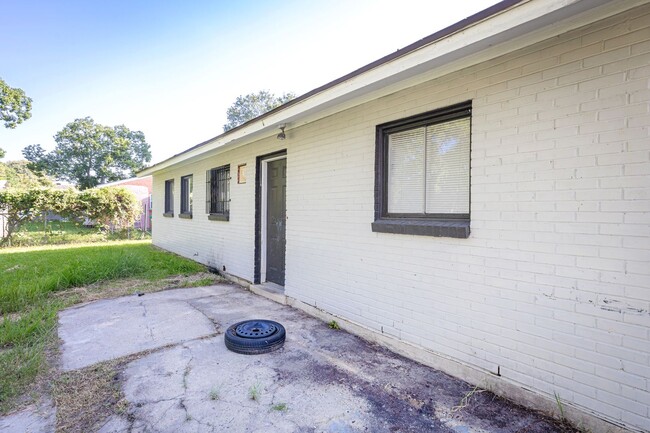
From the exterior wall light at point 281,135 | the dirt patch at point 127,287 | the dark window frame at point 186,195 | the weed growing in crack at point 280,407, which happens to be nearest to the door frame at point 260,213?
the exterior wall light at point 281,135

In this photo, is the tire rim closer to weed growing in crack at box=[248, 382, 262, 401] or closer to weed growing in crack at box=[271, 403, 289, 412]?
weed growing in crack at box=[248, 382, 262, 401]

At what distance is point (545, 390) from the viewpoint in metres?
2.21

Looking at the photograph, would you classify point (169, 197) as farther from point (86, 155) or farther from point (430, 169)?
point (86, 155)

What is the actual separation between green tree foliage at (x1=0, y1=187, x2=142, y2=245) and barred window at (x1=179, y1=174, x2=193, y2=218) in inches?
286

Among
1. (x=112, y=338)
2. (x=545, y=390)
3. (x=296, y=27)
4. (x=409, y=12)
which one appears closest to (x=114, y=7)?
(x=296, y=27)

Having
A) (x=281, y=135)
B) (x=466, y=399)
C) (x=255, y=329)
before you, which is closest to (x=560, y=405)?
(x=466, y=399)

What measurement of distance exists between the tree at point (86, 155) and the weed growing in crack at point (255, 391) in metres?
42.8

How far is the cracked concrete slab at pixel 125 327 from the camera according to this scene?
10.3 ft

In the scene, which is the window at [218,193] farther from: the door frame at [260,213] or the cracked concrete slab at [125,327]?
the cracked concrete slab at [125,327]

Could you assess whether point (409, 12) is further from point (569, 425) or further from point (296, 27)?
point (569, 425)

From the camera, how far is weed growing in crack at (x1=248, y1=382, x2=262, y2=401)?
237 centimetres

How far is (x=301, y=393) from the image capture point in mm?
2441

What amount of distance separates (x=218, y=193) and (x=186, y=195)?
2.43 m

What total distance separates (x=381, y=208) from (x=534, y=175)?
1504 mm
